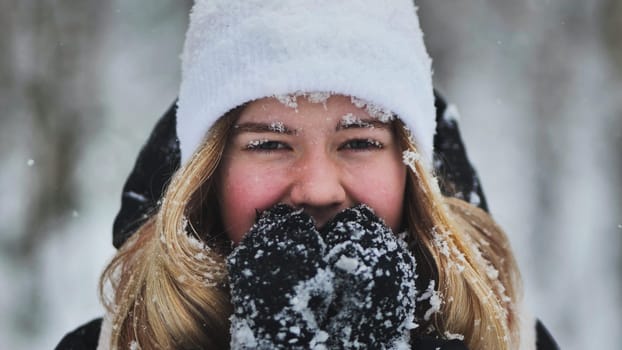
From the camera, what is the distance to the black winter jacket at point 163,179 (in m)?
2.10

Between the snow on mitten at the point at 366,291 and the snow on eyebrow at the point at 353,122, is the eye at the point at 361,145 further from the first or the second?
the snow on mitten at the point at 366,291

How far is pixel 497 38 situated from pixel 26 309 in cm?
375

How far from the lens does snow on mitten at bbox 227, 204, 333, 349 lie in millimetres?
1241

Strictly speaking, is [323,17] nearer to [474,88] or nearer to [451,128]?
[451,128]

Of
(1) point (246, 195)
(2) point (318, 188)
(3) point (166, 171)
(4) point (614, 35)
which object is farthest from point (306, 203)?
(4) point (614, 35)

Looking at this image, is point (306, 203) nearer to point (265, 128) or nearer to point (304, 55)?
point (265, 128)

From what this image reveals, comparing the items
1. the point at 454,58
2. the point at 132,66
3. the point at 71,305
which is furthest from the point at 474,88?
the point at 71,305

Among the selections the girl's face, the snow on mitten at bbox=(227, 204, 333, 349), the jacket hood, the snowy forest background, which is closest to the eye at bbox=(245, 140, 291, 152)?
the girl's face

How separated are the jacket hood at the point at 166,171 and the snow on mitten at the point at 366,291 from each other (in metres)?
0.81

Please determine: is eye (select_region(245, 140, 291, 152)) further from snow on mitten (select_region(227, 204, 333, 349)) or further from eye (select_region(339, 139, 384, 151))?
snow on mitten (select_region(227, 204, 333, 349))

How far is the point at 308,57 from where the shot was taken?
141 cm

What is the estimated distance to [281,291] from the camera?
1.24m

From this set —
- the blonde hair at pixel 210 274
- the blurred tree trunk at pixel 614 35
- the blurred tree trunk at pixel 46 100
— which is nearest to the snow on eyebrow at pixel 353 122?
the blonde hair at pixel 210 274

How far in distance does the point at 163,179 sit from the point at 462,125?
3.28 meters
